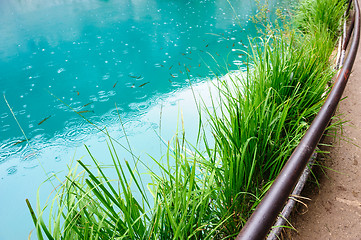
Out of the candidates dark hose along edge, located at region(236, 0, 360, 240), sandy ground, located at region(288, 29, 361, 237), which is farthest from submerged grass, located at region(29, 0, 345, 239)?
dark hose along edge, located at region(236, 0, 360, 240)

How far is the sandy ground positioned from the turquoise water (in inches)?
27.2

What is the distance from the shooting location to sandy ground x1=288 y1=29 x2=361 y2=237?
1.02m

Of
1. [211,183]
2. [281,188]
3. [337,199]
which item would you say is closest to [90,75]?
[211,183]

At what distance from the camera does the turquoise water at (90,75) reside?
257 cm

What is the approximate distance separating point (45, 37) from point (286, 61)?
208 inches

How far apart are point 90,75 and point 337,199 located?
12.3ft

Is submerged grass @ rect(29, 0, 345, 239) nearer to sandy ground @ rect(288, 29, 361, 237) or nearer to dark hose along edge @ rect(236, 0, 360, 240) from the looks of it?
sandy ground @ rect(288, 29, 361, 237)

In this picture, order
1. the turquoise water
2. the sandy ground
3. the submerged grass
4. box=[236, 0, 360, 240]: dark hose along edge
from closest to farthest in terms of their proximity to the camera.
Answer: box=[236, 0, 360, 240]: dark hose along edge < the submerged grass < the sandy ground < the turquoise water

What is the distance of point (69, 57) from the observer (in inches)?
183

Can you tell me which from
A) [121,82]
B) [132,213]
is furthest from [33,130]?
[132,213]

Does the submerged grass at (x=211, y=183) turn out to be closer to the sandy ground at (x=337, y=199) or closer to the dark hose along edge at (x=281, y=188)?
the sandy ground at (x=337, y=199)

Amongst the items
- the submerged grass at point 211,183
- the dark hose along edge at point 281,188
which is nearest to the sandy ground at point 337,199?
the submerged grass at point 211,183

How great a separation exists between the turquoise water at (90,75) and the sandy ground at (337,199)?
2.26 feet

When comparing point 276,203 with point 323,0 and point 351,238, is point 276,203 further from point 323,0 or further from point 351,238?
point 323,0
